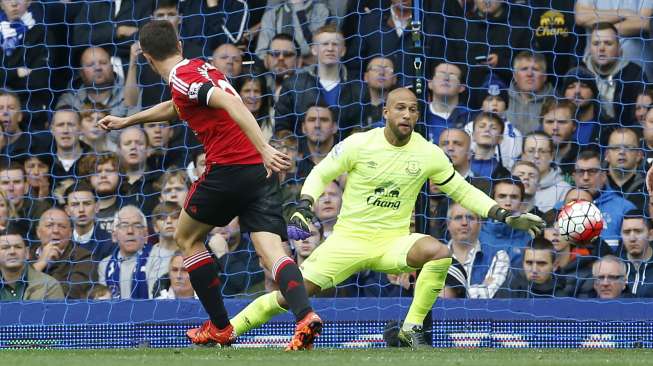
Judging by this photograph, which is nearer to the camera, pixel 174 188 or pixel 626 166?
pixel 626 166

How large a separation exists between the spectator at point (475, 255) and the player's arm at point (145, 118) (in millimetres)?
3322

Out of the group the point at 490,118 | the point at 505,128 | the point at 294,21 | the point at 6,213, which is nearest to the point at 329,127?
the point at 294,21

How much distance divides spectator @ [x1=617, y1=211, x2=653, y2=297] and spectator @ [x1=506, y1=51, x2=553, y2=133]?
136 centimetres

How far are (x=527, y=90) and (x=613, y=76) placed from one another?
750mm

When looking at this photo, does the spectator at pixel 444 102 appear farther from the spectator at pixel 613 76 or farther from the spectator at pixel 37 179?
the spectator at pixel 37 179

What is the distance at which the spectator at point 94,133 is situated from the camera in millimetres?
11977

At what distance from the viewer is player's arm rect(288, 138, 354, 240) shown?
828cm

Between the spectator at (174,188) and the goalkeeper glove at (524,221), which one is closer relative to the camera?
the goalkeeper glove at (524,221)

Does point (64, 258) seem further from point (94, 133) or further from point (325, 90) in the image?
point (325, 90)

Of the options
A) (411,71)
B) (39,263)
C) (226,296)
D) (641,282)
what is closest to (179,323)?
(226,296)

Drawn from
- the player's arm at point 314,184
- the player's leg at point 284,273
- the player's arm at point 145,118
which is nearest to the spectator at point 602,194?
the player's arm at point 314,184

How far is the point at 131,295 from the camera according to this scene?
11.1m

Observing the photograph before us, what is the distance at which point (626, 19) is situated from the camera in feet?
38.2

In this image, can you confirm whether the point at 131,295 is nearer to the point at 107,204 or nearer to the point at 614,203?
the point at 107,204
